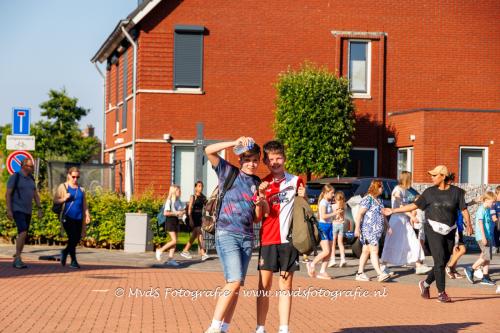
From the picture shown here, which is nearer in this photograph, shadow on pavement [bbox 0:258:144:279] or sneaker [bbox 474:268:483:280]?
shadow on pavement [bbox 0:258:144:279]

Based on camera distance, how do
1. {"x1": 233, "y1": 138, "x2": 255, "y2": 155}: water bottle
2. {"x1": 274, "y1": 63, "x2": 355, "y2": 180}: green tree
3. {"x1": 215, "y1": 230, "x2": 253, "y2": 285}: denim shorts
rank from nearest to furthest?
{"x1": 233, "y1": 138, "x2": 255, "y2": 155}: water bottle, {"x1": 215, "y1": 230, "x2": 253, "y2": 285}: denim shorts, {"x1": 274, "y1": 63, "x2": 355, "y2": 180}: green tree

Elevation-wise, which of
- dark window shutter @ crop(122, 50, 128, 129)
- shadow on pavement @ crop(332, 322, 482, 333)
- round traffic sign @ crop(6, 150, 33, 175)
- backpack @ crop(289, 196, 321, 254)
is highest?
dark window shutter @ crop(122, 50, 128, 129)

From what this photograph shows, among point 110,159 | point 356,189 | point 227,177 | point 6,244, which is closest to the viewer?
point 227,177

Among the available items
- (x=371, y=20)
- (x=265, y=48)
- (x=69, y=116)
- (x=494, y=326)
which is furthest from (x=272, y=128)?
(x=69, y=116)

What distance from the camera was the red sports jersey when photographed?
9.28 m

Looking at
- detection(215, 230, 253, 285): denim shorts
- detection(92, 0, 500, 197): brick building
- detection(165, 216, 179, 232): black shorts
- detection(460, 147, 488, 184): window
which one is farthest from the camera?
detection(92, 0, 500, 197): brick building

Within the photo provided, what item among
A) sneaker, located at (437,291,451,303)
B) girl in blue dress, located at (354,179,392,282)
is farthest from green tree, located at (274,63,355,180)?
sneaker, located at (437,291,451,303)

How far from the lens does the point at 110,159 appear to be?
39.5m

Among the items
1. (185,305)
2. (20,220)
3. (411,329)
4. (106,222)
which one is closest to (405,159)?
(106,222)

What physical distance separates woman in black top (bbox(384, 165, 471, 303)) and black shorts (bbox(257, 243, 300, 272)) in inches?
183

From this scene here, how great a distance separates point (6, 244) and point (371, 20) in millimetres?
15442

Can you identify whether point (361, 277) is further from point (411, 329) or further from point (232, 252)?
point (232, 252)

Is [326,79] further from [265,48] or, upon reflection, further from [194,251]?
[194,251]

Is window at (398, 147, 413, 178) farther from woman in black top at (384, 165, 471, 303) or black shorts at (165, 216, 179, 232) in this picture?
woman in black top at (384, 165, 471, 303)
